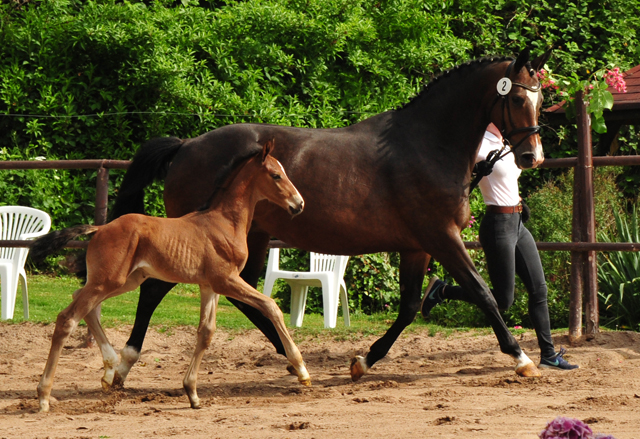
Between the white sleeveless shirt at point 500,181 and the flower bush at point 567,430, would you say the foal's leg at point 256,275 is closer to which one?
the white sleeveless shirt at point 500,181

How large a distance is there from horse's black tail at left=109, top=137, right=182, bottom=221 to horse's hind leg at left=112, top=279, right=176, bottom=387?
582 mm

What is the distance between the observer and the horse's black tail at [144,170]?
17.7 feet

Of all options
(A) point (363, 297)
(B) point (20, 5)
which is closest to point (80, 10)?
(B) point (20, 5)

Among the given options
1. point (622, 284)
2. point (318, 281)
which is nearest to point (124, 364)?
point (318, 281)

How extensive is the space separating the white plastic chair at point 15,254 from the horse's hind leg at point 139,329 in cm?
244

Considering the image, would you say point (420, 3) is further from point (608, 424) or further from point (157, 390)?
point (608, 424)

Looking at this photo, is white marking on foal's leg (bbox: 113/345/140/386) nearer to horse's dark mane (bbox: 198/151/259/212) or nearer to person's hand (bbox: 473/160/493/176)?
horse's dark mane (bbox: 198/151/259/212)

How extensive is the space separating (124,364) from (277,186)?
150cm

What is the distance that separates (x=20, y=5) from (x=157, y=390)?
6.93m

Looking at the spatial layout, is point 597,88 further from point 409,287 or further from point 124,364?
point 124,364

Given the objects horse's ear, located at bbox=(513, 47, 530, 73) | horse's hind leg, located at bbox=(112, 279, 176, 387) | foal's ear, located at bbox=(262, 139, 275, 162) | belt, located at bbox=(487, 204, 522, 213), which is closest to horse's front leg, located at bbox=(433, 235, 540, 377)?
belt, located at bbox=(487, 204, 522, 213)

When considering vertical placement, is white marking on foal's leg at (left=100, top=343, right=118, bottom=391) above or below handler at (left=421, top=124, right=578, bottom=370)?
below

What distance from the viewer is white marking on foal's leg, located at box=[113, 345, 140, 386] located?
4863 millimetres

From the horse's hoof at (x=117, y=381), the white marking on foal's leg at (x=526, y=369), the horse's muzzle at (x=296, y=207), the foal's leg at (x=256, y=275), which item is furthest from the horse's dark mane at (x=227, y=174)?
the white marking on foal's leg at (x=526, y=369)
